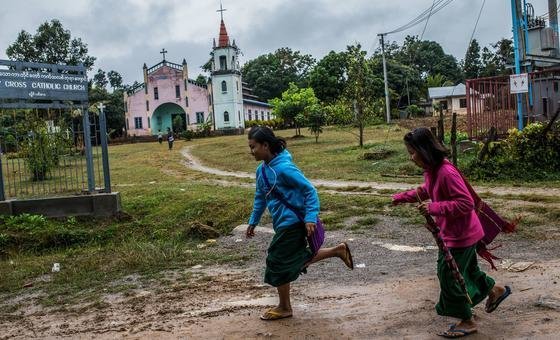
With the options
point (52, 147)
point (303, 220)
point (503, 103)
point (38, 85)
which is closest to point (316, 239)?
point (303, 220)

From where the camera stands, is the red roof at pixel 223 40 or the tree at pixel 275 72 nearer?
the red roof at pixel 223 40

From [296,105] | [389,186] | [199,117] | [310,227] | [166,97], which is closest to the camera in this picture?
[310,227]

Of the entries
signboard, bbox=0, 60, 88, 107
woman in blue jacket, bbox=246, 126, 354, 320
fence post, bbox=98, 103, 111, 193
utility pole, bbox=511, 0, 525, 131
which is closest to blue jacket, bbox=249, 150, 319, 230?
woman in blue jacket, bbox=246, 126, 354, 320

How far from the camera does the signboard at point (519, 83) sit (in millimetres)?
13391

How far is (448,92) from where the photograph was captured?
5688 cm

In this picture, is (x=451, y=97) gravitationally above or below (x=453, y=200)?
above

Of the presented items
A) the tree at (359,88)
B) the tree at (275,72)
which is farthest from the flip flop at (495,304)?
the tree at (275,72)

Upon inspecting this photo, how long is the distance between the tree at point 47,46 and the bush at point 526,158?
47.6 m

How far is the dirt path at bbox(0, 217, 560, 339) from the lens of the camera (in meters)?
3.99

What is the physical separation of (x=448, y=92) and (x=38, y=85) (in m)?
52.2

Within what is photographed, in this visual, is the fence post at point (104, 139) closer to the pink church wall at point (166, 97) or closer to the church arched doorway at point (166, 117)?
the pink church wall at point (166, 97)

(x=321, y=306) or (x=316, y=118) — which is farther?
(x=316, y=118)

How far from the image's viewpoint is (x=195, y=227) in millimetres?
8797

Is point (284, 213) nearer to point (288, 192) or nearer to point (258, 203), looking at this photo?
point (288, 192)
